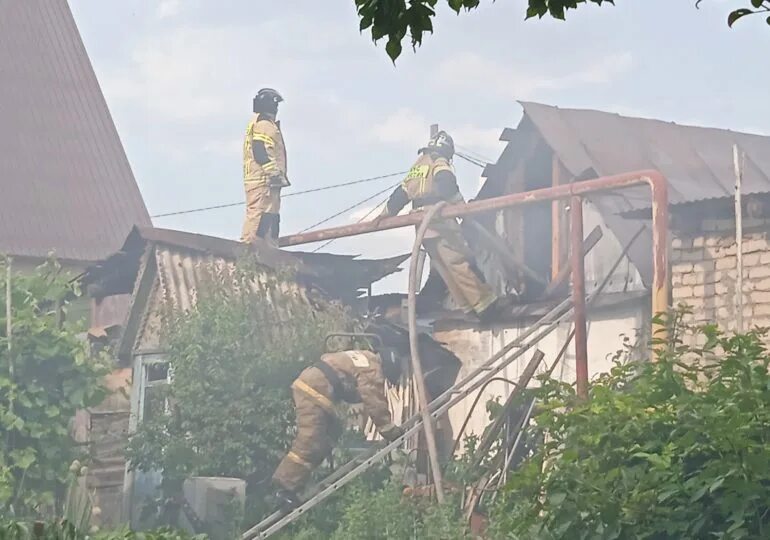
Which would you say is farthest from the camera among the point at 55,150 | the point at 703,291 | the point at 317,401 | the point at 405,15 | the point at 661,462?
the point at 55,150

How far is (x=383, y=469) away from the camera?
11320mm

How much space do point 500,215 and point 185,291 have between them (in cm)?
312

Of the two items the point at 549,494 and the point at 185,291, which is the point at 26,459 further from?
the point at 549,494

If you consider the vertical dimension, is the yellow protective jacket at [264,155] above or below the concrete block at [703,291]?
above

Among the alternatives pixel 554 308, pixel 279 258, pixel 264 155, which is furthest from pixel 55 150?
pixel 554 308

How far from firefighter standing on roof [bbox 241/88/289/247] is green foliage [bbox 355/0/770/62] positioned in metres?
9.32

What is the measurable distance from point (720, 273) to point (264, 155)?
16.1 feet

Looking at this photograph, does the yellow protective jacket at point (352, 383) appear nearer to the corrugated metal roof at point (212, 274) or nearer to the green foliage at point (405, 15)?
the corrugated metal roof at point (212, 274)

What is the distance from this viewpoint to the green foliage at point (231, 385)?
11414 mm

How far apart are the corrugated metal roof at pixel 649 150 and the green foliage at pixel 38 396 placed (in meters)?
4.56

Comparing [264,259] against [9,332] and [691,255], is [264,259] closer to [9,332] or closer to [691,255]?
[9,332]

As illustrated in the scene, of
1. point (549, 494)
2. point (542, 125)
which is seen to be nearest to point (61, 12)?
point (542, 125)

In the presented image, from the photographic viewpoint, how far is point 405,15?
3.54 metres

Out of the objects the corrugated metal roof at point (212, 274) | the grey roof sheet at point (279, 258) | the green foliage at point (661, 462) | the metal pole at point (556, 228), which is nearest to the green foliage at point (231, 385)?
the corrugated metal roof at point (212, 274)
